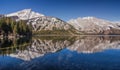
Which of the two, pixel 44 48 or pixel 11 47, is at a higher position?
pixel 11 47

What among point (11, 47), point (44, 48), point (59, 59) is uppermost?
point (11, 47)

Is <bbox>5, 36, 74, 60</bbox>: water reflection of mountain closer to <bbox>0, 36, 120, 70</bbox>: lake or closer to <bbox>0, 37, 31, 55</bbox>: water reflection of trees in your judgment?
<bbox>0, 36, 120, 70</bbox>: lake

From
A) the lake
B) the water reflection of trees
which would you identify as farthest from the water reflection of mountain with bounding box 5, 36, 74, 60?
the water reflection of trees

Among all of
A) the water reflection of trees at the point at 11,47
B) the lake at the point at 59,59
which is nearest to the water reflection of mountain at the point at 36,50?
the lake at the point at 59,59

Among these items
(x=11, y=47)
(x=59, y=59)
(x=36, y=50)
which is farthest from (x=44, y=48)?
(x=59, y=59)

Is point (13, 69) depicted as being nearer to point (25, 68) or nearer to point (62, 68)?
point (25, 68)

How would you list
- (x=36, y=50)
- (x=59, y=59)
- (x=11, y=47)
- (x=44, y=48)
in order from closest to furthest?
1. (x=59, y=59)
2. (x=36, y=50)
3. (x=11, y=47)
4. (x=44, y=48)

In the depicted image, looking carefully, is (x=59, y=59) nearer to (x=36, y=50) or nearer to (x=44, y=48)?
(x=36, y=50)

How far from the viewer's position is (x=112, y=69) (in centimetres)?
3484

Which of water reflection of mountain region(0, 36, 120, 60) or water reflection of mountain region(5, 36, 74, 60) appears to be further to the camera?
water reflection of mountain region(0, 36, 120, 60)

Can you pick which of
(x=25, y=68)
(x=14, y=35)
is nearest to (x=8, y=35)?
(x=14, y=35)

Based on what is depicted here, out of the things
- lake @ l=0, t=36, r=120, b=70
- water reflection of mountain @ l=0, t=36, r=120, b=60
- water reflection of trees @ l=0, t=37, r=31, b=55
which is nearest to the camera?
lake @ l=0, t=36, r=120, b=70

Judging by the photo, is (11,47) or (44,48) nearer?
(11,47)

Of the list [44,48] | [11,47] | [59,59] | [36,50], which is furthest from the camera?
[44,48]
